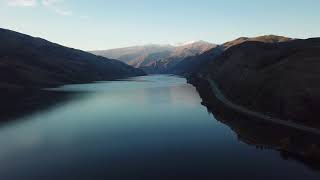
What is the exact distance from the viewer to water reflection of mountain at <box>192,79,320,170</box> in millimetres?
56656

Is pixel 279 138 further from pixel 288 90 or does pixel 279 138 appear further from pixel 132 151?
pixel 288 90

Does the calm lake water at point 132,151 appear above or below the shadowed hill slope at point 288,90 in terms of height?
below

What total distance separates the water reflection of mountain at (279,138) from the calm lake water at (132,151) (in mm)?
1668

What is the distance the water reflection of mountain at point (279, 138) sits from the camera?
56.7 meters

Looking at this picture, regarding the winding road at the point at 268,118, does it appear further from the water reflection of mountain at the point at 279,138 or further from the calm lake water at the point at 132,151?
the calm lake water at the point at 132,151

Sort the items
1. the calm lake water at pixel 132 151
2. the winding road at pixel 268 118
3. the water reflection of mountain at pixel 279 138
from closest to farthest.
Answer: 1. the calm lake water at pixel 132 151
2. the water reflection of mountain at pixel 279 138
3. the winding road at pixel 268 118

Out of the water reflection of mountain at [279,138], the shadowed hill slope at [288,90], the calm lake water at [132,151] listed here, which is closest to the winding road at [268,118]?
the water reflection of mountain at [279,138]

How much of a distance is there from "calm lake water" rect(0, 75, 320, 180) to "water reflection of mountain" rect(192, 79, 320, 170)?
5.47ft

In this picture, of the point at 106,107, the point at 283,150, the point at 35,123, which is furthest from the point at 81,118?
the point at 283,150

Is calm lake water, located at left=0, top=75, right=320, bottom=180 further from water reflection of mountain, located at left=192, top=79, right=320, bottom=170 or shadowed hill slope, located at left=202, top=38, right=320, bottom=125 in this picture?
shadowed hill slope, located at left=202, top=38, right=320, bottom=125

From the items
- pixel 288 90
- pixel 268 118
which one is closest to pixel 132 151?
pixel 268 118

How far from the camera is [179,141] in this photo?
233 feet

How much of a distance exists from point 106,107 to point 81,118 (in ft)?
86.3

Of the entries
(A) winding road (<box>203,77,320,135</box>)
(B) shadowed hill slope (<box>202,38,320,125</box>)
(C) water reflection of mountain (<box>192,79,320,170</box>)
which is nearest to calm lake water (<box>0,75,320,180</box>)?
(C) water reflection of mountain (<box>192,79,320,170</box>)
